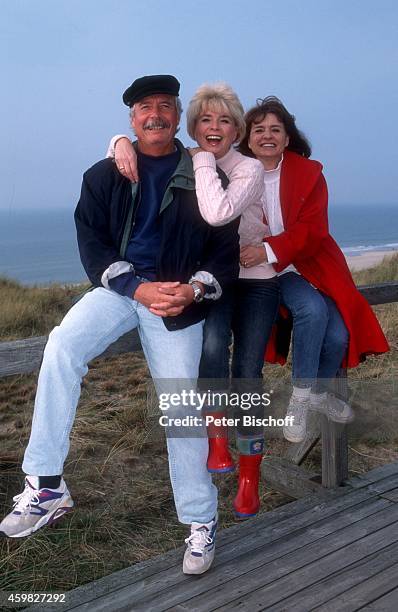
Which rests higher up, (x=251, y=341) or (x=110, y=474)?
(x=251, y=341)

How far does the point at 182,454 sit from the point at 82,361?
22.6 inches

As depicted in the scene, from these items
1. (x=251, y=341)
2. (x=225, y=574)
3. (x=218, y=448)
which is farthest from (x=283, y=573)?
(x=251, y=341)

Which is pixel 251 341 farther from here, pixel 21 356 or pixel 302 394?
pixel 21 356

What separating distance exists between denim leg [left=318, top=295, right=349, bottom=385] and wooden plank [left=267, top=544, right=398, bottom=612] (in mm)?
902

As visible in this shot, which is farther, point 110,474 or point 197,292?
point 110,474

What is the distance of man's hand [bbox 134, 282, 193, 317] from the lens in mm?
2670

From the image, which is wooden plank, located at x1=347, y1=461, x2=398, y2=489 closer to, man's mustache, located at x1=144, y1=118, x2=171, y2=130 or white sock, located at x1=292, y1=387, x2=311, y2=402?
white sock, located at x1=292, y1=387, x2=311, y2=402

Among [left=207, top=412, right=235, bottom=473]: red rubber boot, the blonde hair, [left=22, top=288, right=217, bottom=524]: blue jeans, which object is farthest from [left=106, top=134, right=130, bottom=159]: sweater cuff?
[left=207, top=412, right=235, bottom=473]: red rubber boot

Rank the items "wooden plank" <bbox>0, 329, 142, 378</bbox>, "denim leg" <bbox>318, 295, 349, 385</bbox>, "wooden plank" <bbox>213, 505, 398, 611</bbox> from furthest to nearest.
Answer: "denim leg" <bbox>318, 295, 349, 385</bbox> → "wooden plank" <bbox>0, 329, 142, 378</bbox> → "wooden plank" <bbox>213, 505, 398, 611</bbox>

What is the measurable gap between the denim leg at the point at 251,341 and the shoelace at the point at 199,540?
47 centimetres

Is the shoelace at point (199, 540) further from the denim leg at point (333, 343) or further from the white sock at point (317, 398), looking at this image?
the denim leg at point (333, 343)

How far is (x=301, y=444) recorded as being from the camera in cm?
450

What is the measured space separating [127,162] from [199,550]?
5.38 ft

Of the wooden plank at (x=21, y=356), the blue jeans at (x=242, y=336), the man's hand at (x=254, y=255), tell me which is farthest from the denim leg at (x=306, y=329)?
the wooden plank at (x=21, y=356)
